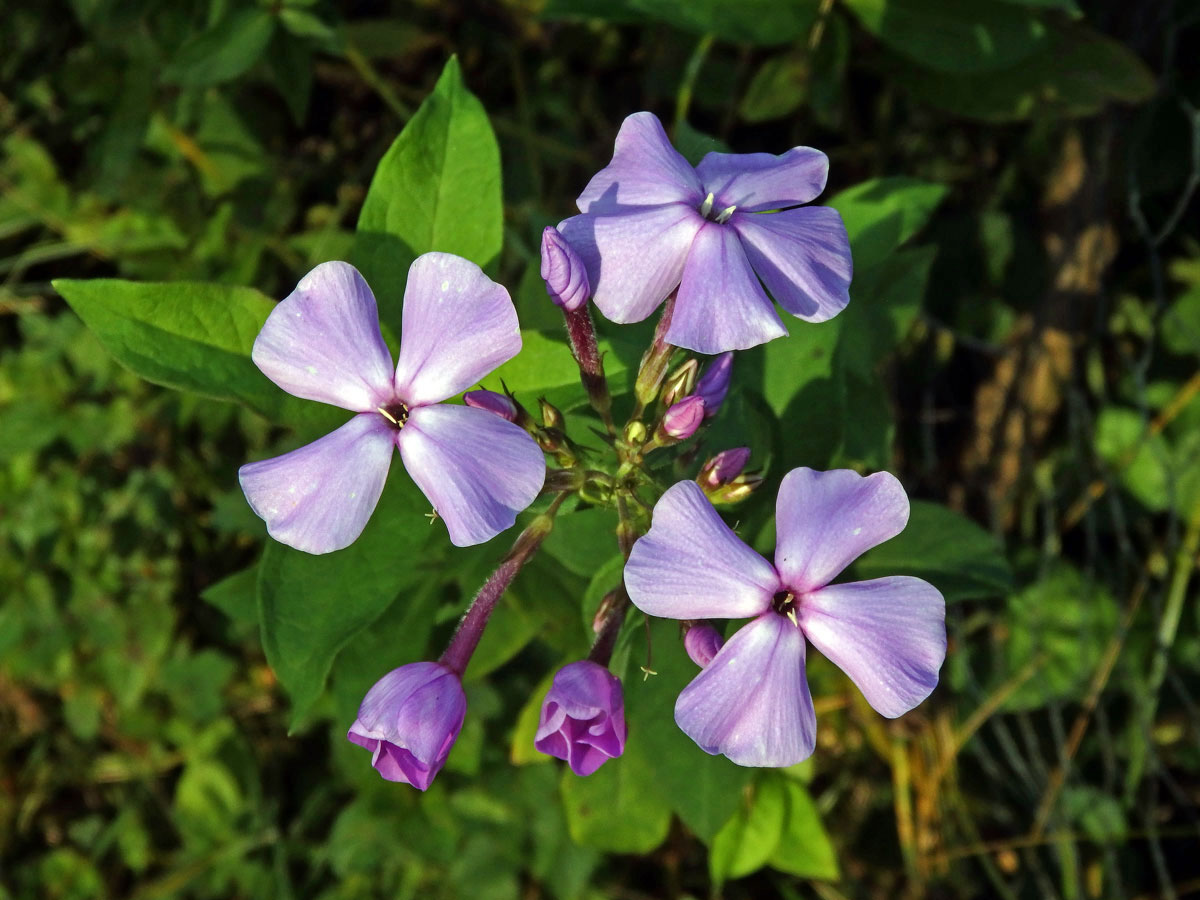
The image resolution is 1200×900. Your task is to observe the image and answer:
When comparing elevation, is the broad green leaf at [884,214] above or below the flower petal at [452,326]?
below

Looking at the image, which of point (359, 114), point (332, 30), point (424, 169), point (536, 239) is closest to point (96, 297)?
point (424, 169)

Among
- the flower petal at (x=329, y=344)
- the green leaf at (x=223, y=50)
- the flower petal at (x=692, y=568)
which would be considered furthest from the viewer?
the green leaf at (x=223, y=50)

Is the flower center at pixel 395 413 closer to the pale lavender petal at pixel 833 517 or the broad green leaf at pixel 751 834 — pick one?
the pale lavender petal at pixel 833 517

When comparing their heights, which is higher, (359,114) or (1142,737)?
(359,114)

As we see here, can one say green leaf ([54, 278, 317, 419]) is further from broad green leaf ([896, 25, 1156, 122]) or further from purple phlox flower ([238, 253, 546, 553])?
broad green leaf ([896, 25, 1156, 122])

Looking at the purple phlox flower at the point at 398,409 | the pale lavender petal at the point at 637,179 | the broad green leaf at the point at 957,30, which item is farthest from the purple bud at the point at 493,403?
the broad green leaf at the point at 957,30

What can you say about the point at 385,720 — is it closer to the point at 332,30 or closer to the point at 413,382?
the point at 413,382

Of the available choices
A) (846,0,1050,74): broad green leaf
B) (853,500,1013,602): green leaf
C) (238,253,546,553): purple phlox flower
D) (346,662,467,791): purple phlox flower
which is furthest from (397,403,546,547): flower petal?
(846,0,1050,74): broad green leaf
